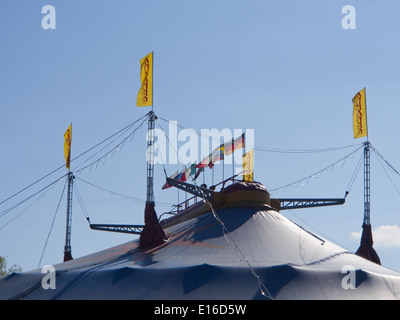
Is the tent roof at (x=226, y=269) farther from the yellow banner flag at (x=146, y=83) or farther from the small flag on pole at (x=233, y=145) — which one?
the yellow banner flag at (x=146, y=83)

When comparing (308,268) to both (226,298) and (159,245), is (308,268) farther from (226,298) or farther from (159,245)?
(159,245)

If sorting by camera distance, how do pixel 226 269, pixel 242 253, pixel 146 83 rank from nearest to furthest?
1. pixel 226 269
2. pixel 242 253
3. pixel 146 83

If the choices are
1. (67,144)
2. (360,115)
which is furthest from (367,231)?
(67,144)

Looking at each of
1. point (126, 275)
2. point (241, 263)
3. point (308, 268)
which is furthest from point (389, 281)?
point (126, 275)

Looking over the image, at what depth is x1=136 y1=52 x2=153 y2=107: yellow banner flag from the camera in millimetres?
25297

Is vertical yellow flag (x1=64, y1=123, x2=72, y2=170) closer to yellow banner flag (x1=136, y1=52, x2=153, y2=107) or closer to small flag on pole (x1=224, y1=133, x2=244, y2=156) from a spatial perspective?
yellow banner flag (x1=136, y1=52, x2=153, y2=107)

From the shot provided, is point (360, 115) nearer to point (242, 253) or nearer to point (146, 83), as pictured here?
point (146, 83)

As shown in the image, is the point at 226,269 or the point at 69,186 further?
the point at 69,186

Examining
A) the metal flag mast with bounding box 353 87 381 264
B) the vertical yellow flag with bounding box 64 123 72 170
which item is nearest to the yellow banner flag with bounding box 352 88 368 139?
the metal flag mast with bounding box 353 87 381 264

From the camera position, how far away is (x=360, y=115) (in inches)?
1182

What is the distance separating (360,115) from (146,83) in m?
10.3

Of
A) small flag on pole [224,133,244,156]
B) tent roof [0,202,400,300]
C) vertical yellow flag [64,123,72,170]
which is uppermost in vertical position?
vertical yellow flag [64,123,72,170]

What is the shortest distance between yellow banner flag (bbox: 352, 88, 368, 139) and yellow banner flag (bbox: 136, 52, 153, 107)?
10059 mm

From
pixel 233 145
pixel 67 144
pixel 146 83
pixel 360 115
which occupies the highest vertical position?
pixel 146 83
